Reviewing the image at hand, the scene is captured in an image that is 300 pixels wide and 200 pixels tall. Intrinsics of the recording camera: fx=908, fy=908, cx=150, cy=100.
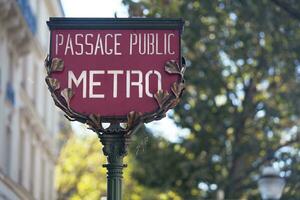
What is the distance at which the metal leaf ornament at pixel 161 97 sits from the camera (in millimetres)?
7680

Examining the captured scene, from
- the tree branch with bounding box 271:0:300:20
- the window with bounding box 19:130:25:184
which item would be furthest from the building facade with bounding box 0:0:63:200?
the tree branch with bounding box 271:0:300:20

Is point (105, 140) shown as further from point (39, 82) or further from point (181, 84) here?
point (39, 82)

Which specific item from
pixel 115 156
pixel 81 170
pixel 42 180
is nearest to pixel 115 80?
pixel 115 156

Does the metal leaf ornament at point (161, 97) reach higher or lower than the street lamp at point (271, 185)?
lower

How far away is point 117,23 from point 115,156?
115 cm

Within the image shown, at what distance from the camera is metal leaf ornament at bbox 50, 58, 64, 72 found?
7812mm

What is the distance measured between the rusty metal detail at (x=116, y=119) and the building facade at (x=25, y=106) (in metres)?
17.6

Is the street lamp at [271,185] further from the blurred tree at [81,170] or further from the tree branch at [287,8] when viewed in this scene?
the blurred tree at [81,170]

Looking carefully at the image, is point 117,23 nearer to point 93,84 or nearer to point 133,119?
point 93,84

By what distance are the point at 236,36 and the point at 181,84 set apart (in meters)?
20.6

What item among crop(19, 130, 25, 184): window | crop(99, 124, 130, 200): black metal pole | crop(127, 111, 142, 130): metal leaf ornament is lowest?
crop(99, 124, 130, 200): black metal pole

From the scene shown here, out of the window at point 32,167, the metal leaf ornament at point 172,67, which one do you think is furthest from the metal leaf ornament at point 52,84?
the window at point 32,167

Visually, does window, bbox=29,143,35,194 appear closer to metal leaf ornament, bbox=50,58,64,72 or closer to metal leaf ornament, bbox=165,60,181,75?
metal leaf ornament, bbox=50,58,64,72

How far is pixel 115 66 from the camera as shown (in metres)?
7.80
